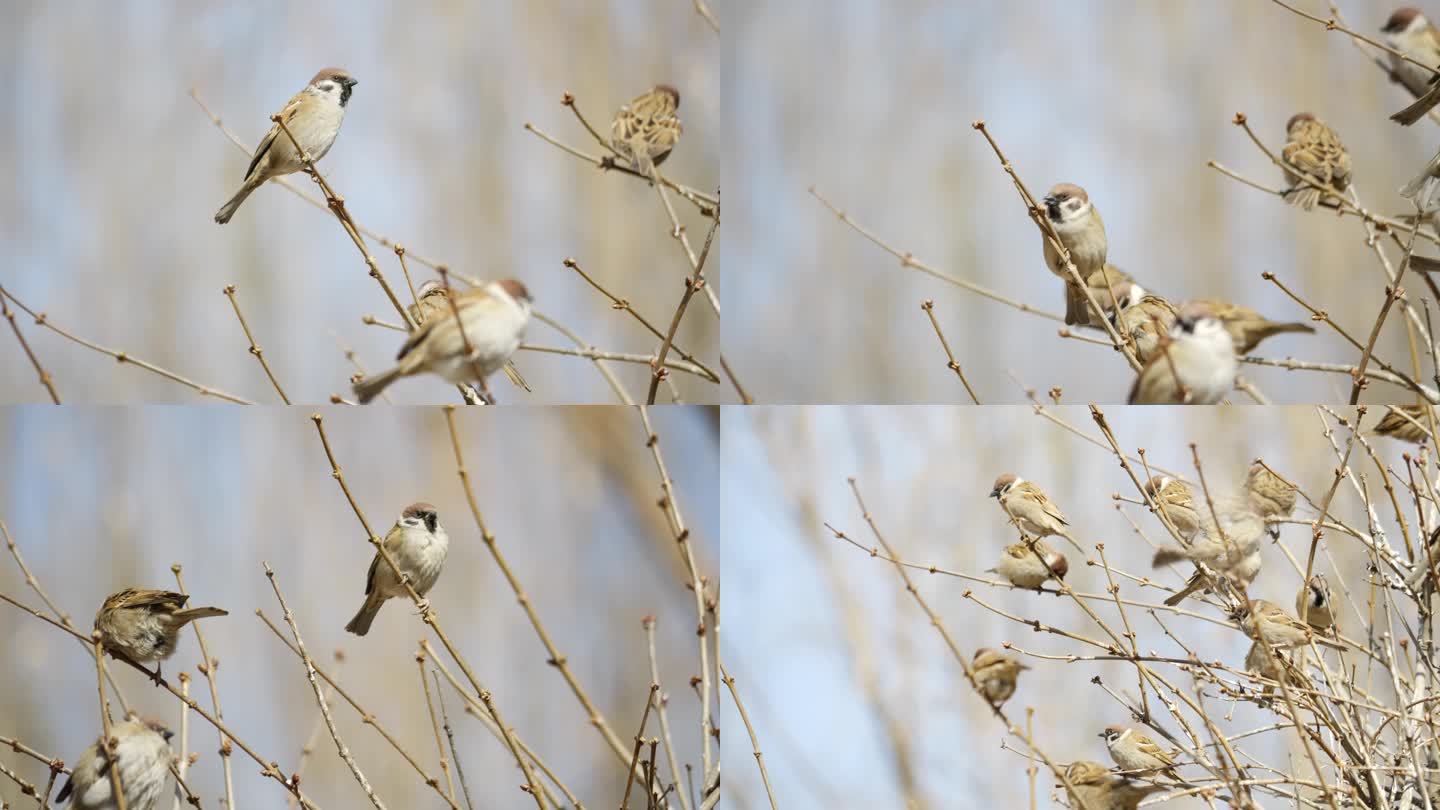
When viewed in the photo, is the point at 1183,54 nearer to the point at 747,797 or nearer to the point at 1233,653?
the point at 1233,653

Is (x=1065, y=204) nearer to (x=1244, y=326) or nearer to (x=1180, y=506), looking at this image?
(x=1244, y=326)

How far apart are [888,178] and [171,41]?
1.54 m

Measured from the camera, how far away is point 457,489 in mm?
2779

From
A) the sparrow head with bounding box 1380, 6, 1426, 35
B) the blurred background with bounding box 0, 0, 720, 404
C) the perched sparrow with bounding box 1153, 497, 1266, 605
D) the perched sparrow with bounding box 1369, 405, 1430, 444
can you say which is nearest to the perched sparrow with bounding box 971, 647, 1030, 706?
the perched sparrow with bounding box 1153, 497, 1266, 605

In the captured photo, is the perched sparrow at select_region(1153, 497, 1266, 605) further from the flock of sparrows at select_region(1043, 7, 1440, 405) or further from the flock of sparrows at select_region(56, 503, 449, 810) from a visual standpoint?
the flock of sparrows at select_region(56, 503, 449, 810)

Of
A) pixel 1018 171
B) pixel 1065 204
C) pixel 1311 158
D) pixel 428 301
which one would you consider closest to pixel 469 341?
pixel 428 301

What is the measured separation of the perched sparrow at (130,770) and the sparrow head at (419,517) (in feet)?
1.90

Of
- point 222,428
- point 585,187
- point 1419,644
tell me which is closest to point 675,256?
point 585,187

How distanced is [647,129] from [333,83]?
0.63 m

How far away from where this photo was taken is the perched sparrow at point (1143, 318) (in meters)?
2.08

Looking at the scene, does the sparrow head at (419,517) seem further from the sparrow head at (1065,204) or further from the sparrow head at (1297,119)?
the sparrow head at (1297,119)

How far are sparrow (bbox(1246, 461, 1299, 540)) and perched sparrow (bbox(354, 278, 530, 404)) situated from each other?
4.75ft

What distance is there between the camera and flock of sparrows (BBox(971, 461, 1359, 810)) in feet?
6.74

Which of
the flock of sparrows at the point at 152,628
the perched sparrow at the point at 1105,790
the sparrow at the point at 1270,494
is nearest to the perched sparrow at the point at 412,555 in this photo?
the flock of sparrows at the point at 152,628
